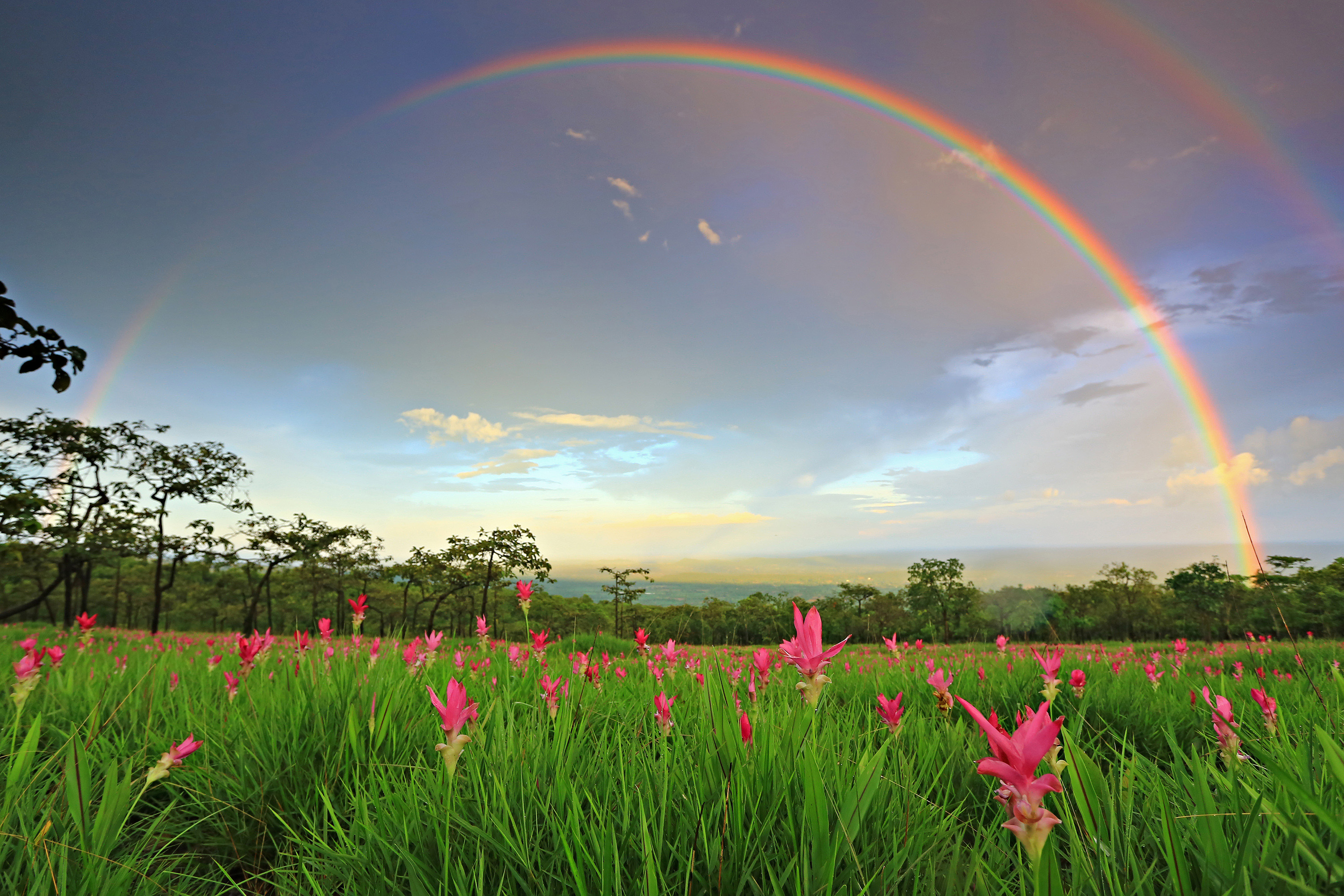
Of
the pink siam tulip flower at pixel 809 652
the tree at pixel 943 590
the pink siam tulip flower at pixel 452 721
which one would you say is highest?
the pink siam tulip flower at pixel 809 652

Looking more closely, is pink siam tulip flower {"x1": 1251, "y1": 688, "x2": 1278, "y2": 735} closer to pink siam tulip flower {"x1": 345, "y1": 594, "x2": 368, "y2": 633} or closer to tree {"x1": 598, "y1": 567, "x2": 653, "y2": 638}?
pink siam tulip flower {"x1": 345, "y1": 594, "x2": 368, "y2": 633}

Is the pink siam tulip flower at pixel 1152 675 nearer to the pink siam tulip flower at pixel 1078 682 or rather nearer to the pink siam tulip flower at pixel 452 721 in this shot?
the pink siam tulip flower at pixel 1078 682

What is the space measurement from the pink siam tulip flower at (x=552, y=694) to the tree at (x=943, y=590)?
4195cm

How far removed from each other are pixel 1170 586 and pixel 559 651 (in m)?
50.0

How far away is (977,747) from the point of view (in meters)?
2.94

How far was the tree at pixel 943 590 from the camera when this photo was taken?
3978 centimetres

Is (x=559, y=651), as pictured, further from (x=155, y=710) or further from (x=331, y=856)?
(x=331, y=856)

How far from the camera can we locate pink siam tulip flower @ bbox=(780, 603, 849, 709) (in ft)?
6.04

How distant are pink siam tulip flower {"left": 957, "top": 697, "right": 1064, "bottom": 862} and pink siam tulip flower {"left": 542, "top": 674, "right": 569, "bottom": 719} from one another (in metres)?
2.63

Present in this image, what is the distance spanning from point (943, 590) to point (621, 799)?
44.1 meters

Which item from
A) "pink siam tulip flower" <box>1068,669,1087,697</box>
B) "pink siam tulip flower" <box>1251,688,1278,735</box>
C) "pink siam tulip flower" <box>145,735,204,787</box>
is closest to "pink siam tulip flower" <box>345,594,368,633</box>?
"pink siam tulip flower" <box>145,735,204,787</box>

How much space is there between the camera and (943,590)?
132 ft

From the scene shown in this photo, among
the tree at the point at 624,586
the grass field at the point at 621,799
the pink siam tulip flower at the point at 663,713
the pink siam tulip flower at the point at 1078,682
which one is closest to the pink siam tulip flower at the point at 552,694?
the grass field at the point at 621,799

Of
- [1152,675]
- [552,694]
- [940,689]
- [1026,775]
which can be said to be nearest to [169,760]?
[552,694]
